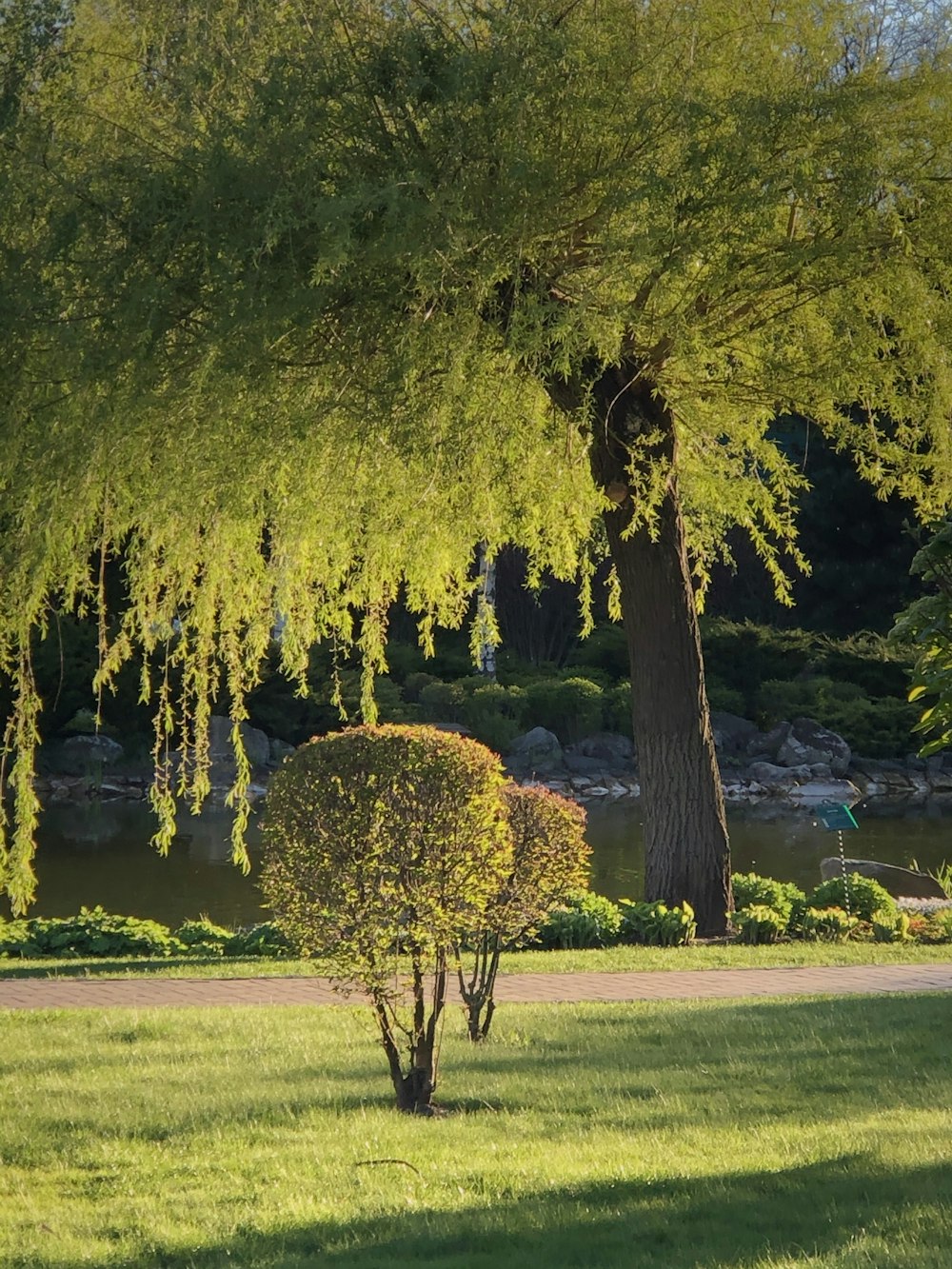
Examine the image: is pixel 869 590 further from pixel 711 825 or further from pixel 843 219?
pixel 843 219

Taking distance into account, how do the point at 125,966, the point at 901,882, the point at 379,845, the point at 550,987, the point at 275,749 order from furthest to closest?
1. the point at 275,749
2. the point at 901,882
3. the point at 125,966
4. the point at 550,987
5. the point at 379,845

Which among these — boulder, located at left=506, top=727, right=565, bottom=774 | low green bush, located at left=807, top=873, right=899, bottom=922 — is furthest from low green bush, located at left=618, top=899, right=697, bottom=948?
boulder, located at left=506, top=727, right=565, bottom=774

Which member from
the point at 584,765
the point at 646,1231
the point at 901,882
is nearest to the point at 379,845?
the point at 646,1231

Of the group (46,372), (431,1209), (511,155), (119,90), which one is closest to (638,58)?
(511,155)

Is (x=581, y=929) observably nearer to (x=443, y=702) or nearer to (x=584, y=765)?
(x=584, y=765)

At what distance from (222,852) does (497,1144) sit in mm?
15526

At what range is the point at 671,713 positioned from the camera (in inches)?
433

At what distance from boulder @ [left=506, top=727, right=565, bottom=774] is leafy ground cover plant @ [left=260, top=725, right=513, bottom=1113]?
22544mm

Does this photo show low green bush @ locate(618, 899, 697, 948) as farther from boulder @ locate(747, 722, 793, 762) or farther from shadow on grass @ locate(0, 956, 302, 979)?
boulder @ locate(747, 722, 793, 762)

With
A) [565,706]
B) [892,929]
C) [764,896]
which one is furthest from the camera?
[565,706]

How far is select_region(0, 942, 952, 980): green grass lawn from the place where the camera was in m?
9.96

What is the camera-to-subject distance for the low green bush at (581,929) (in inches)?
457

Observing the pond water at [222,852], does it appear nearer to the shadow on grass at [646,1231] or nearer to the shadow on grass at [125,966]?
the shadow on grass at [125,966]

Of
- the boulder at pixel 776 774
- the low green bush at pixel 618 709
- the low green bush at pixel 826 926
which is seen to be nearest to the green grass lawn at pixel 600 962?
the low green bush at pixel 826 926
